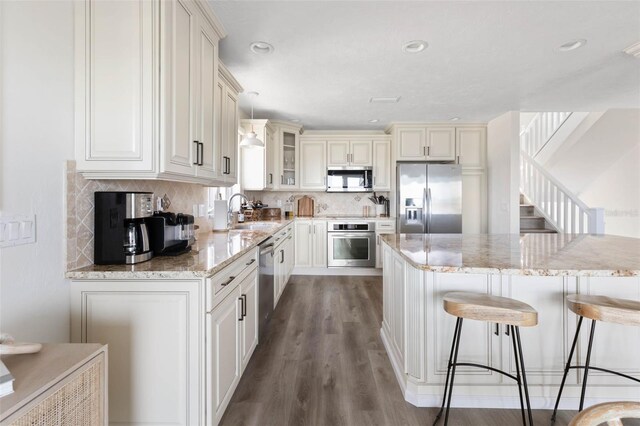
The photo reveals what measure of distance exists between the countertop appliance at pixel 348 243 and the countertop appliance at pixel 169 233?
3.00 metres

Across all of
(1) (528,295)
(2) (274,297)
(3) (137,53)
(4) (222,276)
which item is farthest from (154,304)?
(1) (528,295)

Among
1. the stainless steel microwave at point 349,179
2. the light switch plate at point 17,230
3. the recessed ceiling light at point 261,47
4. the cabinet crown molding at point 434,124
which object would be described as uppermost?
the cabinet crown molding at point 434,124

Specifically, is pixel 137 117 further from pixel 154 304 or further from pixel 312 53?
pixel 312 53

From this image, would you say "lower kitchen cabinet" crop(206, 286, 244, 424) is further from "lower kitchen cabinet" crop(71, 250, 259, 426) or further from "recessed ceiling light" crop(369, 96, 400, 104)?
"recessed ceiling light" crop(369, 96, 400, 104)

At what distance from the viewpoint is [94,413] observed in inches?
35.8

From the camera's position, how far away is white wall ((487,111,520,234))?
412cm

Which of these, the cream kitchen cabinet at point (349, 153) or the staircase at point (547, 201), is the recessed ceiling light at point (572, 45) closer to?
the staircase at point (547, 201)

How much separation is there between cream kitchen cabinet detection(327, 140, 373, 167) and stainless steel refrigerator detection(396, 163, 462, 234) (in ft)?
2.38

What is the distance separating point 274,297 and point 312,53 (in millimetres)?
2269

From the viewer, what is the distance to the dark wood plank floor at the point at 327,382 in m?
1.67

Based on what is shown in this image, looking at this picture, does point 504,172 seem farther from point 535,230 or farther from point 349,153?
point 349,153

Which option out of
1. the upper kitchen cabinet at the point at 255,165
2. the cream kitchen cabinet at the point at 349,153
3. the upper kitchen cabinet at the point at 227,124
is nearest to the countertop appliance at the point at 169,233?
the upper kitchen cabinet at the point at 227,124

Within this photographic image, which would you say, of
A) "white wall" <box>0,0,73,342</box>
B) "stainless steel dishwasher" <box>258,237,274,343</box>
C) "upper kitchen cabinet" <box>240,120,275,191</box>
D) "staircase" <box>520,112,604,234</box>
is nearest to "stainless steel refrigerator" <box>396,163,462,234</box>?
"staircase" <box>520,112,604,234</box>

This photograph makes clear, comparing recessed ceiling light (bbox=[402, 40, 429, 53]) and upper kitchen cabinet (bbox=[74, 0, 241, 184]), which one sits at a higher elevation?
recessed ceiling light (bbox=[402, 40, 429, 53])
